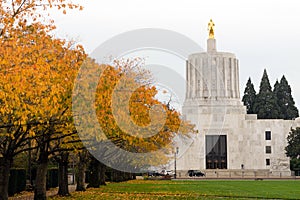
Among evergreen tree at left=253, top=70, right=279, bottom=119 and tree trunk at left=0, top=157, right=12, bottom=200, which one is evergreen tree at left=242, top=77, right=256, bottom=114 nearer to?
evergreen tree at left=253, top=70, right=279, bottom=119

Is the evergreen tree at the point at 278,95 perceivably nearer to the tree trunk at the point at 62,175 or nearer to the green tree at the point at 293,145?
the green tree at the point at 293,145

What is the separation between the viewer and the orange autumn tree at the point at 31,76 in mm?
12750

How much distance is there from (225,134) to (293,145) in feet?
47.4

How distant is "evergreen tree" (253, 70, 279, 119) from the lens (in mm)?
108375

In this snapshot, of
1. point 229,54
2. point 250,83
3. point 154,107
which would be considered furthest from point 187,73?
point 154,107

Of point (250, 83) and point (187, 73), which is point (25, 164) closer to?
point (187, 73)

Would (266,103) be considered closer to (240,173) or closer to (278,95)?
(278,95)

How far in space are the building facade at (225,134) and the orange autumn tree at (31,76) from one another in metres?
80.9

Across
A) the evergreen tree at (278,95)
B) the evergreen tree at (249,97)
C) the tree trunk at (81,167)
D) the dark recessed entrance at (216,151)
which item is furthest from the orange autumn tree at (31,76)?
the evergreen tree at (249,97)

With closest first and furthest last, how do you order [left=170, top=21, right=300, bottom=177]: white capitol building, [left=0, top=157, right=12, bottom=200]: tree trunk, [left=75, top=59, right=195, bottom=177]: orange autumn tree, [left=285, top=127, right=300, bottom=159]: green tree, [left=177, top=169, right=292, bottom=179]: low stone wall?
[left=75, top=59, right=195, bottom=177]: orange autumn tree → [left=0, top=157, right=12, bottom=200]: tree trunk → [left=285, top=127, right=300, bottom=159]: green tree → [left=177, top=169, right=292, bottom=179]: low stone wall → [left=170, top=21, right=300, bottom=177]: white capitol building

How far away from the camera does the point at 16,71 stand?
1265 centimetres

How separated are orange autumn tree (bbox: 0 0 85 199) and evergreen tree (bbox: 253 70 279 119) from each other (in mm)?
93485

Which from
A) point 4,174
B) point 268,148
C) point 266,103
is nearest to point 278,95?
point 266,103

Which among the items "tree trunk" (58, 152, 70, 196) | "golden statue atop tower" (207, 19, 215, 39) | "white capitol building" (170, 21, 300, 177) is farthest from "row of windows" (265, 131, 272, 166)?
"tree trunk" (58, 152, 70, 196)
